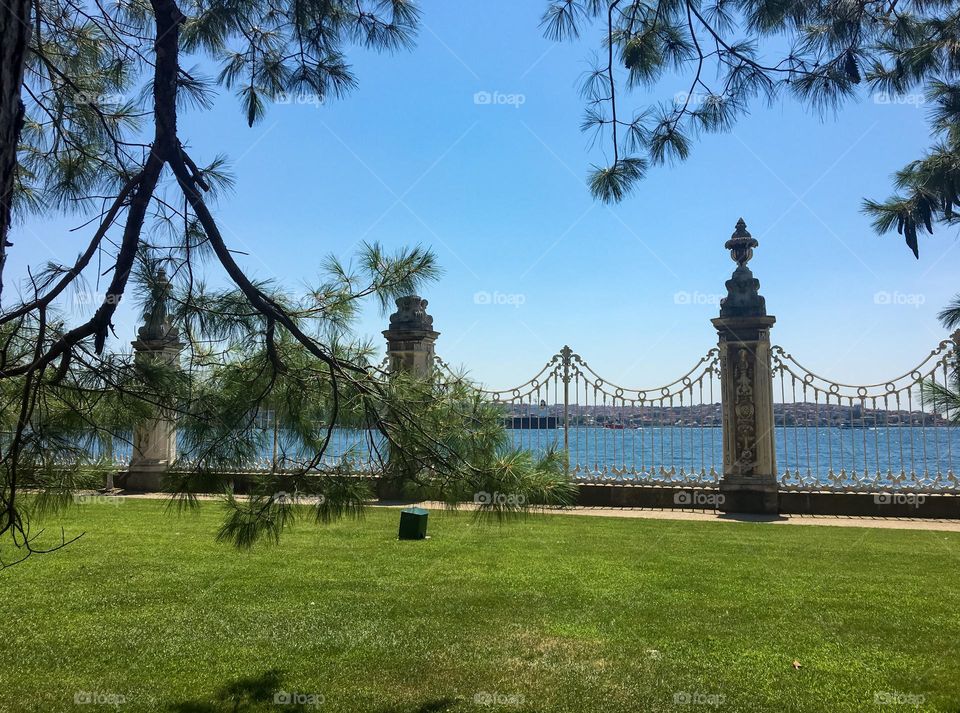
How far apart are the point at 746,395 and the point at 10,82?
387 inches

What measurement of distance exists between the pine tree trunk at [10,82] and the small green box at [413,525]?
588 cm

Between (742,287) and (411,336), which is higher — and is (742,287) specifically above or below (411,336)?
above

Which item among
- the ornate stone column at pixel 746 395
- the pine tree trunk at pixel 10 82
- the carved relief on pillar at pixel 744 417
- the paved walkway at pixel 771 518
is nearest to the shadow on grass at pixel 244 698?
the pine tree trunk at pixel 10 82

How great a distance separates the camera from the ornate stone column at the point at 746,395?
32.8ft

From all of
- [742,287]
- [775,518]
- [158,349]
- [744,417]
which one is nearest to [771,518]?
[775,518]

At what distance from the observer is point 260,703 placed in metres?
3.56

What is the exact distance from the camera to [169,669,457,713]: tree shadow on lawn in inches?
138

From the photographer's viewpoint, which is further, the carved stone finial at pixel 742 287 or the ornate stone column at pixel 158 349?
the carved stone finial at pixel 742 287

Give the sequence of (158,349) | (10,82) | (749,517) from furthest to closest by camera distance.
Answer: (749,517) < (158,349) < (10,82)

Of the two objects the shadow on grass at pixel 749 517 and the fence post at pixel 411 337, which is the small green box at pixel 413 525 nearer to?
the fence post at pixel 411 337

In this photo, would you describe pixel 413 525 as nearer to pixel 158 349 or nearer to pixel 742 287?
pixel 158 349

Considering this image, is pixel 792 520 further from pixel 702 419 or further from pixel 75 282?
pixel 75 282

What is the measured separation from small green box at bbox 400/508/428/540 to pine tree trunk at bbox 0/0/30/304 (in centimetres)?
588

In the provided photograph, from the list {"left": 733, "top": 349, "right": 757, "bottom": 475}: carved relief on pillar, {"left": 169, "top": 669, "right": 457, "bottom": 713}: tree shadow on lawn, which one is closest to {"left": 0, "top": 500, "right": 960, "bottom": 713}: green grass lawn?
{"left": 169, "top": 669, "right": 457, "bottom": 713}: tree shadow on lawn
